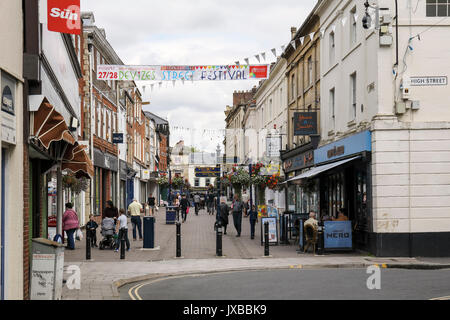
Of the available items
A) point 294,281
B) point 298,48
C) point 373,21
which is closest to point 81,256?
point 294,281

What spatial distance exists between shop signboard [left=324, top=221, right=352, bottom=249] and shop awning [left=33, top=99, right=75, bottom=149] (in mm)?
11023

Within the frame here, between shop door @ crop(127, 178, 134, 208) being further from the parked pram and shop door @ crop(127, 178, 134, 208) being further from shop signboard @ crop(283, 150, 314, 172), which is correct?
the parked pram

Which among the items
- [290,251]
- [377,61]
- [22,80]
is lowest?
[290,251]

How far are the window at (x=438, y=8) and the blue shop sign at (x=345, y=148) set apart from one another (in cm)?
420

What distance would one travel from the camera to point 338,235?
19.7m

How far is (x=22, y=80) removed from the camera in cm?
970

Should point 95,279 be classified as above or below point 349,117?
below

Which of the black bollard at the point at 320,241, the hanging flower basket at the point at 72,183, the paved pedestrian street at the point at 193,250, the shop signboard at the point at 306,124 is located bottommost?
the paved pedestrian street at the point at 193,250

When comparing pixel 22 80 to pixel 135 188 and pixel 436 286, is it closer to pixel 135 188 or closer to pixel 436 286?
pixel 436 286

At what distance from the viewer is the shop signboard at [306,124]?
27.5 meters

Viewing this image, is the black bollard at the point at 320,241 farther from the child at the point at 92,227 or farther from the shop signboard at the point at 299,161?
the shop signboard at the point at 299,161

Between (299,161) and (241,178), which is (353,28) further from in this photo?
(241,178)

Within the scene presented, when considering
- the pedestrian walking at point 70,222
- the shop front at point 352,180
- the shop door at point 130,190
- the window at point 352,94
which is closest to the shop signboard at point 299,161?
the shop front at point 352,180

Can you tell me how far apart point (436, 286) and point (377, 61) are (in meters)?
8.70
